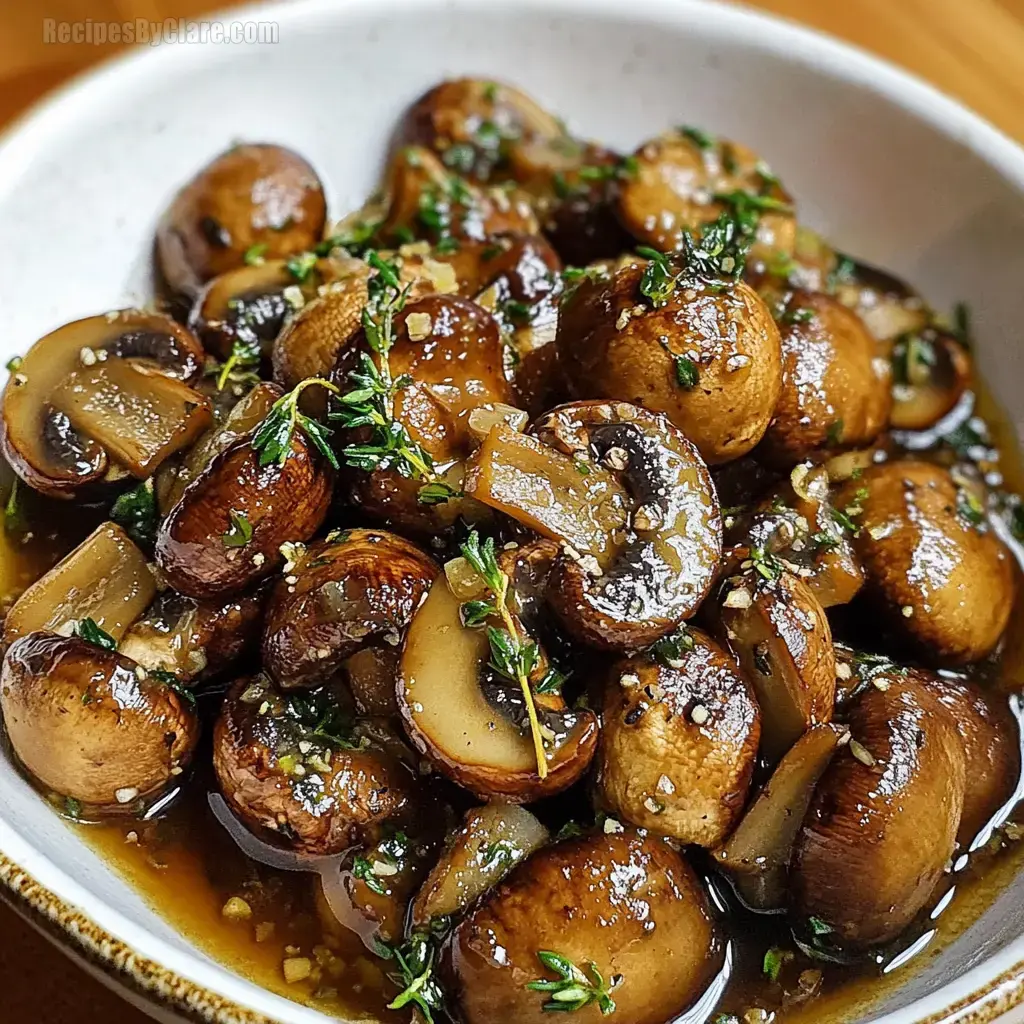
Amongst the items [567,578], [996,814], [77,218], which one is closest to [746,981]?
[996,814]

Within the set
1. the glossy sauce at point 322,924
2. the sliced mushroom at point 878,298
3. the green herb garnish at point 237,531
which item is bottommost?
the glossy sauce at point 322,924

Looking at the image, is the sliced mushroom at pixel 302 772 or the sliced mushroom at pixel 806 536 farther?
the sliced mushroom at pixel 806 536

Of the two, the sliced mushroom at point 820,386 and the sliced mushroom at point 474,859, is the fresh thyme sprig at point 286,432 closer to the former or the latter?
the sliced mushroom at point 474,859

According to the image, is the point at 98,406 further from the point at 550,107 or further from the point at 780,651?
the point at 550,107

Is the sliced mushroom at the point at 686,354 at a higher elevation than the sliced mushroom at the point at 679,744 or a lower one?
higher

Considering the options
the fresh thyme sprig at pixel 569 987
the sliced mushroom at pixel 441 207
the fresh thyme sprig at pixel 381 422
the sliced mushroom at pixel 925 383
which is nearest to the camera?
the fresh thyme sprig at pixel 569 987

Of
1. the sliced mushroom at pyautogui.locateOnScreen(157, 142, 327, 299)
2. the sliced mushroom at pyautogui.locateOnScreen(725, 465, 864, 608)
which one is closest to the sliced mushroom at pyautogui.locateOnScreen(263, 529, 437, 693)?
the sliced mushroom at pyautogui.locateOnScreen(725, 465, 864, 608)

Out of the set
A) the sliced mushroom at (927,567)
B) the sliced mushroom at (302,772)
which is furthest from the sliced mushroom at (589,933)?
the sliced mushroom at (927,567)

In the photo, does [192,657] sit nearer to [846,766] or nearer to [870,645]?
[846,766]
